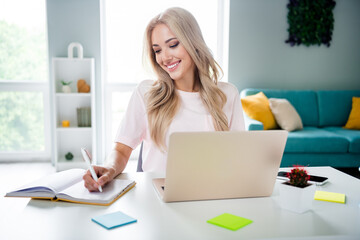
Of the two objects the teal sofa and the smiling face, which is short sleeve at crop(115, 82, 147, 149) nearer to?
the smiling face

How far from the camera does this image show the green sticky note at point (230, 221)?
0.77 metres

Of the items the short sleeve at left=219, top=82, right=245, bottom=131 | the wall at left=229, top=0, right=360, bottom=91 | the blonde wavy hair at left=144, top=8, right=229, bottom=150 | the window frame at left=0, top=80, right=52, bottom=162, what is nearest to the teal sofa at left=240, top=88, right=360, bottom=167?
the wall at left=229, top=0, right=360, bottom=91

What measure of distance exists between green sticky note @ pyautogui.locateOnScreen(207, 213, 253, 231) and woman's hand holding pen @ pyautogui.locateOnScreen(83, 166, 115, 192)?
0.39 metres

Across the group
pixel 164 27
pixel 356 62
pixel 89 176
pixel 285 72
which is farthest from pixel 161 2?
pixel 89 176

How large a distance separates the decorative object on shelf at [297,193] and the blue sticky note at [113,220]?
0.42m

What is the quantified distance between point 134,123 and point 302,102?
9.58 feet

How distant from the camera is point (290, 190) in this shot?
34.3 inches

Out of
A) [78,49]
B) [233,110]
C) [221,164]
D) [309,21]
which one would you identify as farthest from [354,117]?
[221,164]

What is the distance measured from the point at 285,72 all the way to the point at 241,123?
113 inches

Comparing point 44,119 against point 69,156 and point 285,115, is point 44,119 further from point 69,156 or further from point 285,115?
point 285,115

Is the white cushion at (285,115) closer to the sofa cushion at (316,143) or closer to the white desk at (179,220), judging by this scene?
the sofa cushion at (316,143)

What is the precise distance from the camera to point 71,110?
12.4 feet

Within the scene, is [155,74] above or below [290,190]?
above

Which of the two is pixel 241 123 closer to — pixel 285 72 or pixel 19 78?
pixel 285 72
